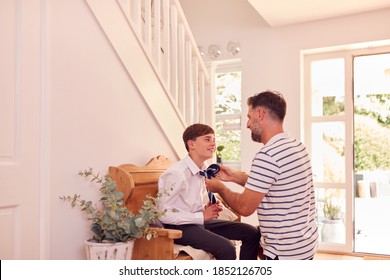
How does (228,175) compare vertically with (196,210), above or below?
above

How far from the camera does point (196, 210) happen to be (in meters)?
2.31

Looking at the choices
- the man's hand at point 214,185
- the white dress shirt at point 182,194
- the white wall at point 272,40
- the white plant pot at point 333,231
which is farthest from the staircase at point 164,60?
the white plant pot at point 333,231

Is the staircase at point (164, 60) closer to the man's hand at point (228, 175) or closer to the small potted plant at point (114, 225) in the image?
the man's hand at point (228, 175)

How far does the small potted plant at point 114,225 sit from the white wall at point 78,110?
0.34ft

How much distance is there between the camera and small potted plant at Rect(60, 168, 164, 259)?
1820mm

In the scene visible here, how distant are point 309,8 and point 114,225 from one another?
283cm

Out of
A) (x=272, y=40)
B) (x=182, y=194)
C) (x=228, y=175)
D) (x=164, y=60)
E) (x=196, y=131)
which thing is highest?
(x=272, y=40)

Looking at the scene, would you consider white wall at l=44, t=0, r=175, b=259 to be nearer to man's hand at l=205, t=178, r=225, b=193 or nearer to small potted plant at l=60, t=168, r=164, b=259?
small potted plant at l=60, t=168, r=164, b=259

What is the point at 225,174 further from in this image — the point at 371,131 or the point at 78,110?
the point at 371,131

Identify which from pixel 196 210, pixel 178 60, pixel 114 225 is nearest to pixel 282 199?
pixel 196 210

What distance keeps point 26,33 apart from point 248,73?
289cm
